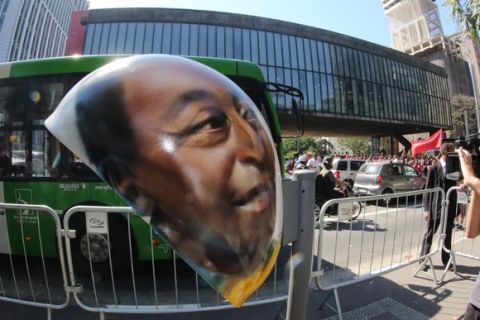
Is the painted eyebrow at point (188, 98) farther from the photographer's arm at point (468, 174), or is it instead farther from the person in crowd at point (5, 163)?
the person in crowd at point (5, 163)

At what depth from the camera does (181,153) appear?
0.87 m

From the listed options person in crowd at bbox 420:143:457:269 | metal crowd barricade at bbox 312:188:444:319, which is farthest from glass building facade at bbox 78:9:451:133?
person in crowd at bbox 420:143:457:269

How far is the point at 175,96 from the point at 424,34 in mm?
108405

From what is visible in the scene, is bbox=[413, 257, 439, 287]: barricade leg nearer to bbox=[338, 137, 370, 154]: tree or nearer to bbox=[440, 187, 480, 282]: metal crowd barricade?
bbox=[440, 187, 480, 282]: metal crowd barricade

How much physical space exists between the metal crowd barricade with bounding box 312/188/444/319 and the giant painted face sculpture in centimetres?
270

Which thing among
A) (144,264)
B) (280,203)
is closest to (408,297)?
(144,264)

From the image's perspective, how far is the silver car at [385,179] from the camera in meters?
13.6

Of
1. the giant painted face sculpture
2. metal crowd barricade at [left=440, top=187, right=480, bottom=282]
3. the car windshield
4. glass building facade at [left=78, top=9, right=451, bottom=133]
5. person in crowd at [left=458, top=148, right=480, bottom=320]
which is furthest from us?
glass building facade at [left=78, top=9, right=451, bottom=133]

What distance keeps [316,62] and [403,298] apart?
3642 centimetres

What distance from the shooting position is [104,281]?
4980 mm

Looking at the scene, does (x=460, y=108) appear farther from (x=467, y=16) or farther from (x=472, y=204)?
(x=472, y=204)

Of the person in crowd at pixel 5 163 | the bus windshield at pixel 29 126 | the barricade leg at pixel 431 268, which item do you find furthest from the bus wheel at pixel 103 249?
the barricade leg at pixel 431 268

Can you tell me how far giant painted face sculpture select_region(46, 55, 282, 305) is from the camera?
877mm

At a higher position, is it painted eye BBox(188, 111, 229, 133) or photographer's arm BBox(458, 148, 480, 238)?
painted eye BBox(188, 111, 229, 133)
